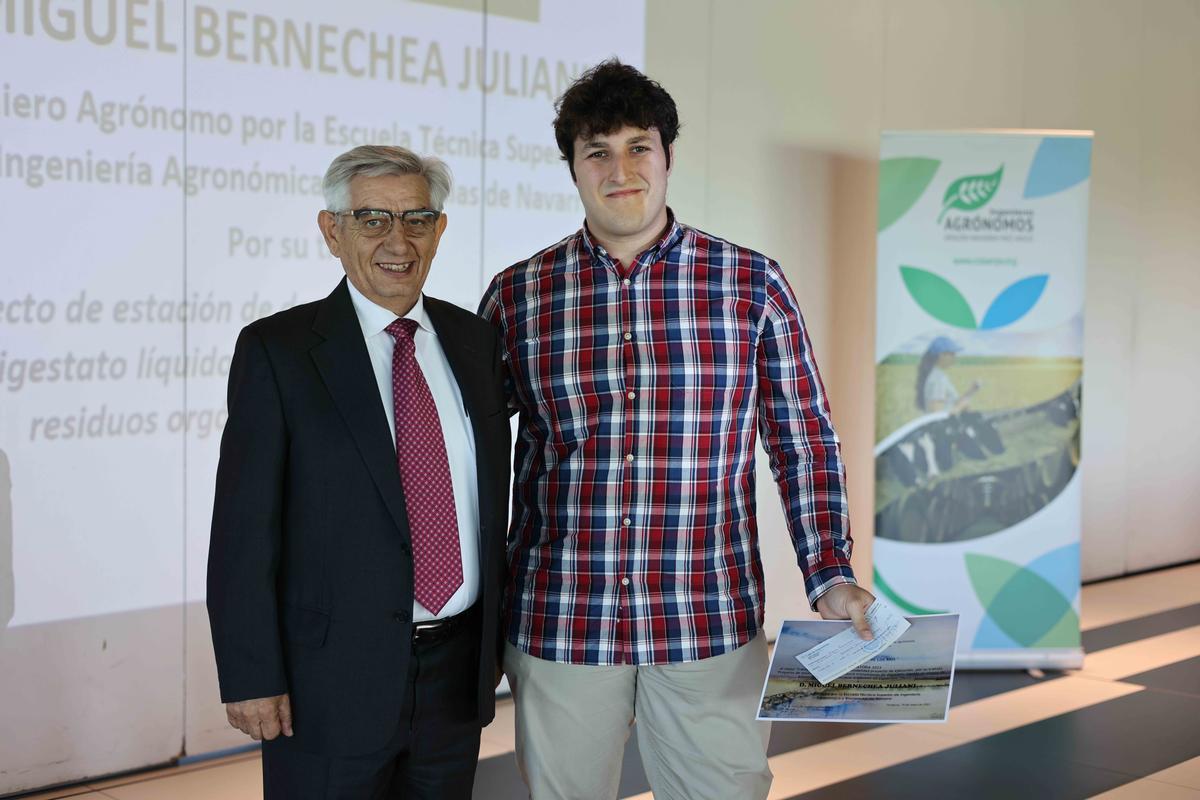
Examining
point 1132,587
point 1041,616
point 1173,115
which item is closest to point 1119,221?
point 1173,115

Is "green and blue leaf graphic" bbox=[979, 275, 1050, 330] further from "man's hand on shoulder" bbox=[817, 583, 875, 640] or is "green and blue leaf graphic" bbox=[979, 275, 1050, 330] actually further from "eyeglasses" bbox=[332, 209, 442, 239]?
"eyeglasses" bbox=[332, 209, 442, 239]

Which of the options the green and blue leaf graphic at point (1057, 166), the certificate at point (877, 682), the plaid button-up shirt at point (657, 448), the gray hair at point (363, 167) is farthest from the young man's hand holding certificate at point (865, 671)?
the green and blue leaf graphic at point (1057, 166)

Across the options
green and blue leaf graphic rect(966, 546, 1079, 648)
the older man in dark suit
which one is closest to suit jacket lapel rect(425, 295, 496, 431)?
the older man in dark suit

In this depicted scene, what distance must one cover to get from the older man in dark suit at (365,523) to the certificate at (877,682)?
499mm

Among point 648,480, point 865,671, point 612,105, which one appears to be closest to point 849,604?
point 865,671

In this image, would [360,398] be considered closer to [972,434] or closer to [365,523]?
[365,523]

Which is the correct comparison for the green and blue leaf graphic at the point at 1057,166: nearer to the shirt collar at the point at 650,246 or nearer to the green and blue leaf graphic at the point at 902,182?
the green and blue leaf graphic at the point at 902,182

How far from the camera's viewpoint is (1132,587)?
7277mm

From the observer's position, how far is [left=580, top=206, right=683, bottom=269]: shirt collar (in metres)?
2.32

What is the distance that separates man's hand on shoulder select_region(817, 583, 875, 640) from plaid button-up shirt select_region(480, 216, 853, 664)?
25 mm

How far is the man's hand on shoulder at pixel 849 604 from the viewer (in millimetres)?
2197

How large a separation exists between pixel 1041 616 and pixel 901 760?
4.77 feet

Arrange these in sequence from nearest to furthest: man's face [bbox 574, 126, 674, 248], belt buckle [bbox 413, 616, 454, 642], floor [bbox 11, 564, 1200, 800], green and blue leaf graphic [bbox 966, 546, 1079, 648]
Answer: belt buckle [bbox 413, 616, 454, 642] < man's face [bbox 574, 126, 674, 248] < floor [bbox 11, 564, 1200, 800] < green and blue leaf graphic [bbox 966, 546, 1079, 648]

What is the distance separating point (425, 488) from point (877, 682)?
81cm
